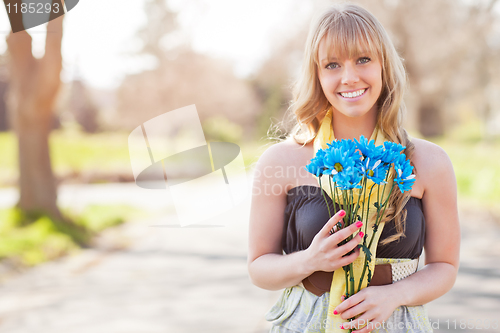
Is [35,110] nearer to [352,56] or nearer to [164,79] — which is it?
[352,56]

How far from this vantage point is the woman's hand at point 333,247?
1311 mm

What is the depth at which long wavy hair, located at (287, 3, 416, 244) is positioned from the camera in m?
1.53

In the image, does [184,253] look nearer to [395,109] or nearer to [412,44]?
[395,109]

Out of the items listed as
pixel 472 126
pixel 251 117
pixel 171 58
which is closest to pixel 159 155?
pixel 171 58

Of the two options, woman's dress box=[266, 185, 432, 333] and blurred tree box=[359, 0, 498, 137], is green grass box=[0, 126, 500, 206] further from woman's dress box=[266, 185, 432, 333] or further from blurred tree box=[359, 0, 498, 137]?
blurred tree box=[359, 0, 498, 137]

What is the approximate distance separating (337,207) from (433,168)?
0.36 metres

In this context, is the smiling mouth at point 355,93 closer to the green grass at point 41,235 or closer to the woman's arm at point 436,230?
the woman's arm at point 436,230

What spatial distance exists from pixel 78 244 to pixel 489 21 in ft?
47.4

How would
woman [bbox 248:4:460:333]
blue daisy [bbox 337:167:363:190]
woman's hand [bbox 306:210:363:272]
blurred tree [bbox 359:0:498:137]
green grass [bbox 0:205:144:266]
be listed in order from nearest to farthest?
blue daisy [bbox 337:167:363:190], woman's hand [bbox 306:210:363:272], woman [bbox 248:4:460:333], green grass [bbox 0:205:144:266], blurred tree [bbox 359:0:498:137]

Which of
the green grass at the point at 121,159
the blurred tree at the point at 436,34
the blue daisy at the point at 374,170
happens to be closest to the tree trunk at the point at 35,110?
the green grass at the point at 121,159

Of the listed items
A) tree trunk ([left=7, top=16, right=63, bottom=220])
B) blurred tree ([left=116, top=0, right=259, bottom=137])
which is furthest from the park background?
blurred tree ([left=116, top=0, right=259, bottom=137])

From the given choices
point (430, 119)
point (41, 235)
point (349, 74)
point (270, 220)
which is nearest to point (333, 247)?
point (270, 220)

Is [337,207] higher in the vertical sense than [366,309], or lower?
higher

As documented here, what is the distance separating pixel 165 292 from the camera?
17.4 feet
